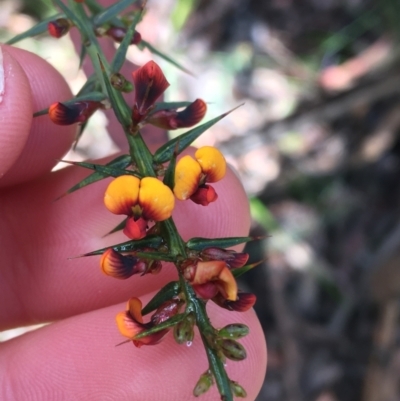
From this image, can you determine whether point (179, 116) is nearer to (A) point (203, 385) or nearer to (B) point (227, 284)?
(B) point (227, 284)

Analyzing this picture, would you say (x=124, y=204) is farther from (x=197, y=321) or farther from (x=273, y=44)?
(x=273, y=44)

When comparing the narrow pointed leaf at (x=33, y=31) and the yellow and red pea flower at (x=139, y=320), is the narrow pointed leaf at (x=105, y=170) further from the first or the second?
the narrow pointed leaf at (x=33, y=31)

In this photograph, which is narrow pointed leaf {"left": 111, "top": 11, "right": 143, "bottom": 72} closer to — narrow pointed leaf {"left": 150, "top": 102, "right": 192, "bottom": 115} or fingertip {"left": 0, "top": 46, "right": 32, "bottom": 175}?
narrow pointed leaf {"left": 150, "top": 102, "right": 192, "bottom": 115}

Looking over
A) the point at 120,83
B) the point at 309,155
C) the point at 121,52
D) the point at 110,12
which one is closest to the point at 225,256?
the point at 120,83

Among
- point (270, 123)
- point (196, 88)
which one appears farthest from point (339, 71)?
Answer: point (196, 88)

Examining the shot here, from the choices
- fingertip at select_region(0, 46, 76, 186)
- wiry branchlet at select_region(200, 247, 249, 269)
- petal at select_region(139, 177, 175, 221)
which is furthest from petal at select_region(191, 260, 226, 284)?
fingertip at select_region(0, 46, 76, 186)
